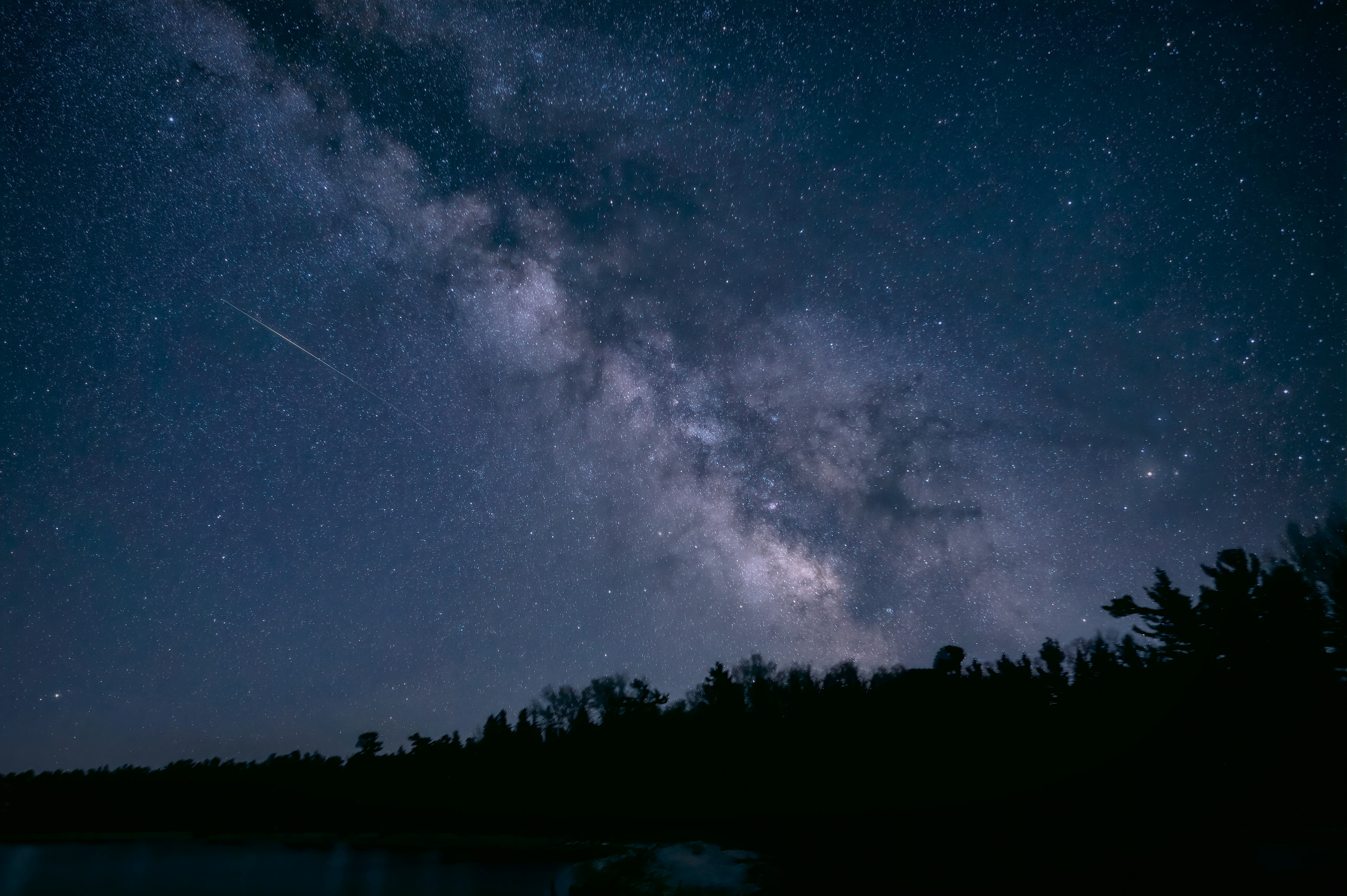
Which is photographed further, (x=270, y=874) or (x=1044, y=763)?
(x=270, y=874)

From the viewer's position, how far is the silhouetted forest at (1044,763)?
42.1 ft

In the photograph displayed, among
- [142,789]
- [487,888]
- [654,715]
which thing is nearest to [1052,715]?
[487,888]

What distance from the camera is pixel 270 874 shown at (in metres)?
25.0

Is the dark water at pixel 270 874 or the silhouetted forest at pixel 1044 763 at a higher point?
the silhouetted forest at pixel 1044 763

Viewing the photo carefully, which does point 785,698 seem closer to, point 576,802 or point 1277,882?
point 576,802

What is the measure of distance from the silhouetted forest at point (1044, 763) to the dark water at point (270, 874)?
7.90m

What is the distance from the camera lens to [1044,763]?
52.9 ft

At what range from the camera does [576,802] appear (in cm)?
3619

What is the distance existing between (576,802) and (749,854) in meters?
27.6

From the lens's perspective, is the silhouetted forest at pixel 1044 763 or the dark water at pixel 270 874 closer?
the silhouetted forest at pixel 1044 763

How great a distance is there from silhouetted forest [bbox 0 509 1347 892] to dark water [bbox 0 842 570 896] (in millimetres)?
7897

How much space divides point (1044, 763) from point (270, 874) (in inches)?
1276

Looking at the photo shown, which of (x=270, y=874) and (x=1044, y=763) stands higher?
(x=1044, y=763)

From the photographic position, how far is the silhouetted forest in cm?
1284
